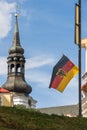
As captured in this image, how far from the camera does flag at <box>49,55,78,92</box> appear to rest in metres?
32.2

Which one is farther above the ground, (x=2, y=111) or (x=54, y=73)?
(x=54, y=73)

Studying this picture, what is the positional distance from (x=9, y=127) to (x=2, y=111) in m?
3.71

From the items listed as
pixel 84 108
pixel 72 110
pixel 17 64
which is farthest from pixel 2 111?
pixel 17 64

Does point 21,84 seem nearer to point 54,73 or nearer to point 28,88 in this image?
point 28,88

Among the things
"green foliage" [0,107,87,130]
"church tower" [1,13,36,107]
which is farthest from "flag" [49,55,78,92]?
"church tower" [1,13,36,107]

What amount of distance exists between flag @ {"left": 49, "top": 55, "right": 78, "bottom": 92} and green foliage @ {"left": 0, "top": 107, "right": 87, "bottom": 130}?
2.62 m

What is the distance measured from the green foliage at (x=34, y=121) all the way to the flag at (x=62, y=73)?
2619mm

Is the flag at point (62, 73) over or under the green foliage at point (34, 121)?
over

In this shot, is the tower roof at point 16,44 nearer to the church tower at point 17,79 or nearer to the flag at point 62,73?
the church tower at point 17,79

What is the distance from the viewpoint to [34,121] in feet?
89.6

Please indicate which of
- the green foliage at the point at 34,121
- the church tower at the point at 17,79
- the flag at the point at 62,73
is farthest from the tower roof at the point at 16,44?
the green foliage at the point at 34,121

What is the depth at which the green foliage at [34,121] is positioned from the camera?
25797 millimetres

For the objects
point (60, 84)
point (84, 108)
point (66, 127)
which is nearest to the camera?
point (66, 127)

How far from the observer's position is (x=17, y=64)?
13125 cm
